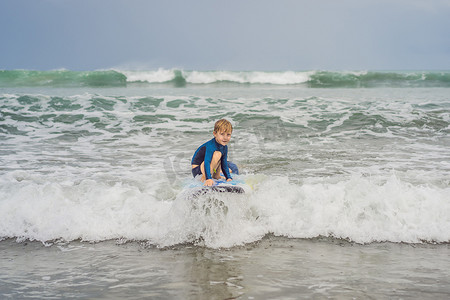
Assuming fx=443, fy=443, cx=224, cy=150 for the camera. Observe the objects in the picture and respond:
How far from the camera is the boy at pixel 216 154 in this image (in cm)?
539

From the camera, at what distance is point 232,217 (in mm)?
5000

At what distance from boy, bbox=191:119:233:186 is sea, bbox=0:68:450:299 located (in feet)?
1.64

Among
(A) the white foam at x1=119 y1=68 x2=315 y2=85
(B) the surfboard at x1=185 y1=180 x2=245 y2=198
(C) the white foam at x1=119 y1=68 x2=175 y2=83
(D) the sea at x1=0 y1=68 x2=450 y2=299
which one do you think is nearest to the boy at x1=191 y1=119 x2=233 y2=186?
(B) the surfboard at x1=185 y1=180 x2=245 y2=198

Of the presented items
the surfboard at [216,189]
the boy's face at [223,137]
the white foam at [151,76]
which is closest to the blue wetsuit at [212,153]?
the boy's face at [223,137]

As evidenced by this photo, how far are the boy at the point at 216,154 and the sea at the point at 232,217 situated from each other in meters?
0.50

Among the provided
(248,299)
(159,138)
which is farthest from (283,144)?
(248,299)

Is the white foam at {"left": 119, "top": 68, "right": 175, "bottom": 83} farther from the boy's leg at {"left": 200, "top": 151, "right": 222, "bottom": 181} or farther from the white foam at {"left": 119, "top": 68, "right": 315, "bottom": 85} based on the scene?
the boy's leg at {"left": 200, "top": 151, "right": 222, "bottom": 181}

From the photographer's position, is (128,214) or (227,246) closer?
(227,246)

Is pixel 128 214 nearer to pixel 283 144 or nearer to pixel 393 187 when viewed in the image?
pixel 393 187

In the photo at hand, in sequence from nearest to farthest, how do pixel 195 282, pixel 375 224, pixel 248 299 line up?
pixel 248 299
pixel 195 282
pixel 375 224

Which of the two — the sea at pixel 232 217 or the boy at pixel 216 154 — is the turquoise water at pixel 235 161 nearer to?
the sea at pixel 232 217

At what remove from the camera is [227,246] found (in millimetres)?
4602

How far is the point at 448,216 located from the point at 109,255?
3934 mm

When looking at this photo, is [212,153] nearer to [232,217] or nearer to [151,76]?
[232,217]
